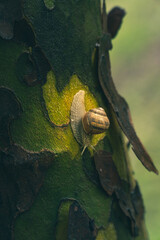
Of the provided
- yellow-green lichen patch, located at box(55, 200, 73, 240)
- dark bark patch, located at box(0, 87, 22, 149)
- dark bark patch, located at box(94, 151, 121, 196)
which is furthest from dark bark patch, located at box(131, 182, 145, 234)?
dark bark patch, located at box(0, 87, 22, 149)

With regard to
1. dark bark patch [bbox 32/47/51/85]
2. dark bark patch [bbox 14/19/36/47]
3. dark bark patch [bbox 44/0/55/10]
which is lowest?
dark bark patch [bbox 32/47/51/85]

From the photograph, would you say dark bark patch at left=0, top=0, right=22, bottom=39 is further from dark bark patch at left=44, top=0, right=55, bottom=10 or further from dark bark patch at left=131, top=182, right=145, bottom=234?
dark bark patch at left=131, top=182, right=145, bottom=234

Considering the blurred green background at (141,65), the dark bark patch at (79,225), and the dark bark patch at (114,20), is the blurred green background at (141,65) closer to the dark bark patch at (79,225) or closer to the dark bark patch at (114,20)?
the dark bark patch at (114,20)

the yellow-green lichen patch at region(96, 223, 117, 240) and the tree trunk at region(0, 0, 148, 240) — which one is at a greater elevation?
the tree trunk at region(0, 0, 148, 240)

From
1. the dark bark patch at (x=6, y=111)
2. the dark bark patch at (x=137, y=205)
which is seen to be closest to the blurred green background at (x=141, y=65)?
the dark bark patch at (x=137, y=205)

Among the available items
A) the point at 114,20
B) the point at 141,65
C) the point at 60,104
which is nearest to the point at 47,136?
the point at 60,104

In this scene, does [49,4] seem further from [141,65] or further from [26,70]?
[141,65]

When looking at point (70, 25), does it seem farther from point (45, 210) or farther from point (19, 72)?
point (45, 210)
